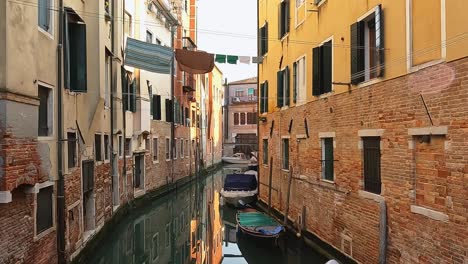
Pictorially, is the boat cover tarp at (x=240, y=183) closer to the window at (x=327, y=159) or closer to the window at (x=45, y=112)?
the window at (x=327, y=159)

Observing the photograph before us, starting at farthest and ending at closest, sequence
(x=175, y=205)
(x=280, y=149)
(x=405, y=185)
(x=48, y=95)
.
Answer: (x=175, y=205) → (x=280, y=149) → (x=48, y=95) → (x=405, y=185)

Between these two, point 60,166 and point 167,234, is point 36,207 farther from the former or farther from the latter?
point 167,234

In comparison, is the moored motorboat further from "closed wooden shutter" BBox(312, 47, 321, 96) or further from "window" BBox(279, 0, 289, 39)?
"closed wooden shutter" BBox(312, 47, 321, 96)

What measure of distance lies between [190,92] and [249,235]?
18.5m

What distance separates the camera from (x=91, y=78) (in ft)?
36.9

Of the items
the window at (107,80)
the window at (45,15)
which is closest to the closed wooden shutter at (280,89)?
the window at (107,80)

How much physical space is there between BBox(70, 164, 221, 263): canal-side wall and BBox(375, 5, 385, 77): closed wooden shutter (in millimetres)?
6741

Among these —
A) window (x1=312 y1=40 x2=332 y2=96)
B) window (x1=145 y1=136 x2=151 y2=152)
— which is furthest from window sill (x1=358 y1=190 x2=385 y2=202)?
window (x1=145 y1=136 x2=151 y2=152)

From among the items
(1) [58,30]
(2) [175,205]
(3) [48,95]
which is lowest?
(2) [175,205]

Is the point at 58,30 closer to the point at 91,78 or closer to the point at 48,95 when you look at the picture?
the point at 48,95

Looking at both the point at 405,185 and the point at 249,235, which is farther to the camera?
the point at 249,235

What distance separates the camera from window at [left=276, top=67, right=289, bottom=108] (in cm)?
1413

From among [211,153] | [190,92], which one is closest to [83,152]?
[190,92]

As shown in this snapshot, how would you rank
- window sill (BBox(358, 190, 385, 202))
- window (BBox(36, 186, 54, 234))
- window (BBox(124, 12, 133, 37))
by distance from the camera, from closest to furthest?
window (BBox(36, 186, 54, 234)) < window sill (BBox(358, 190, 385, 202)) < window (BBox(124, 12, 133, 37))
